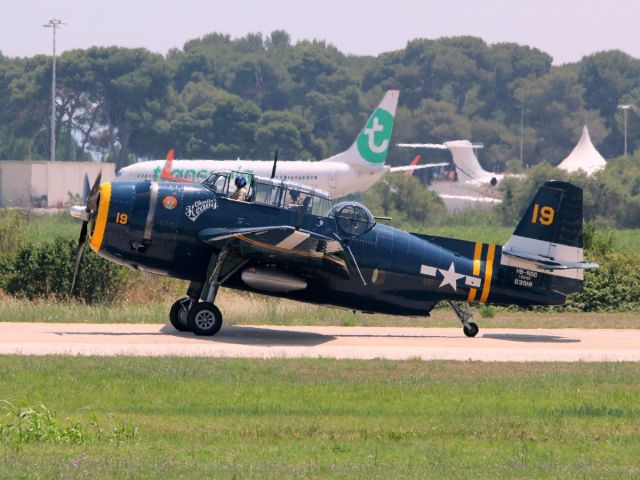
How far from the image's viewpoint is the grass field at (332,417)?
11.5 metres

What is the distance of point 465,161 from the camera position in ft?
339

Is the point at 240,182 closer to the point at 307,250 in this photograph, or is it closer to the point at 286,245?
the point at 286,245

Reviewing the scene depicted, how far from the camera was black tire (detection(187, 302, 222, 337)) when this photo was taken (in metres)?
21.8

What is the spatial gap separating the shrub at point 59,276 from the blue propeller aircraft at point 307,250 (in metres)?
6.58

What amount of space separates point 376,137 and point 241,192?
1995 inches

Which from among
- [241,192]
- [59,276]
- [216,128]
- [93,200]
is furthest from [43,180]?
[241,192]

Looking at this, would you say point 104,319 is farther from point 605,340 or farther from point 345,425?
point 345,425

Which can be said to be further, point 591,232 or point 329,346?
point 591,232

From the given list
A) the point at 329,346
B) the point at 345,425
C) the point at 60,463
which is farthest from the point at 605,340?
the point at 60,463

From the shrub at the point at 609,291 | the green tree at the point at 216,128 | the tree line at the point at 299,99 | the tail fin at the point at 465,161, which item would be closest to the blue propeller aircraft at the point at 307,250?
the shrub at the point at 609,291

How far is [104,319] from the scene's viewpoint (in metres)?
24.4

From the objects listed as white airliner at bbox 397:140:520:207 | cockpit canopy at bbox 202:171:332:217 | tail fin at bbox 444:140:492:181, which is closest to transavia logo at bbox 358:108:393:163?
white airliner at bbox 397:140:520:207

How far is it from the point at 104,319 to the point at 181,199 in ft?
13.0

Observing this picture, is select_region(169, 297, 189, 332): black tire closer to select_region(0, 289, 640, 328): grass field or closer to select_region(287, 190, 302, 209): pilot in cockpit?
select_region(0, 289, 640, 328): grass field
